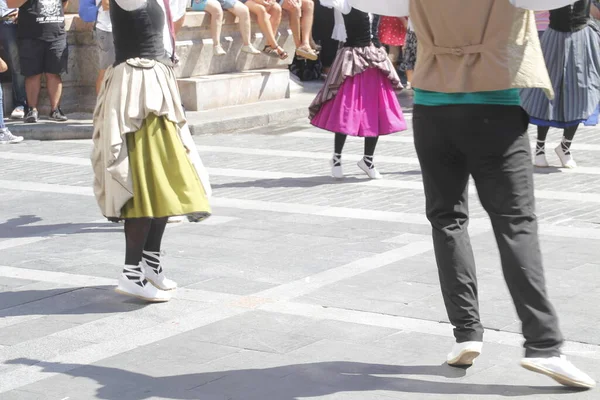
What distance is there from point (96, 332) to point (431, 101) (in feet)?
6.61

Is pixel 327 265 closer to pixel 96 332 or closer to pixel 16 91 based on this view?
pixel 96 332

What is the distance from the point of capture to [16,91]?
14367mm

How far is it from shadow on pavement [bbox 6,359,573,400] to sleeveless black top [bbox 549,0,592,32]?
19.8 ft

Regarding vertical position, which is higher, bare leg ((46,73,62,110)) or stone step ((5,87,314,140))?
bare leg ((46,73,62,110))

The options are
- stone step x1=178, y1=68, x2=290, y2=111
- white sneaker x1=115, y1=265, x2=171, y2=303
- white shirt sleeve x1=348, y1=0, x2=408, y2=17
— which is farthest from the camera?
stone step x1=178, y1=68, x2=290, y2=111

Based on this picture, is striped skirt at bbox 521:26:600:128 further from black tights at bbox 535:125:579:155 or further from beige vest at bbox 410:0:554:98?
beige vest at bbox 410:0:554:98

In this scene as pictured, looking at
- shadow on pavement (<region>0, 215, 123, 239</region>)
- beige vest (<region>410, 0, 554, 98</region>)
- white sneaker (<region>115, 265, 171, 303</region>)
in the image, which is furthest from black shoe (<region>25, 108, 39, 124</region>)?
beige vest (<region>410, 0, 554, 98</region>)

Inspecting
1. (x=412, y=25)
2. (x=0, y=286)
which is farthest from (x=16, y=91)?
(x=412, y=25)

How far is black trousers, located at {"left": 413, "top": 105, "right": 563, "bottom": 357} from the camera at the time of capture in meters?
4.45

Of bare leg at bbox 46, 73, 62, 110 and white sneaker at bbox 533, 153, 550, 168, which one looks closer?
white sneaker at bbox 533, 153, 550, 168

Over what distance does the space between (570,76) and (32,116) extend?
22.3 feet

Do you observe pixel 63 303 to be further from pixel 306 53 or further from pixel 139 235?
pixel 306 53

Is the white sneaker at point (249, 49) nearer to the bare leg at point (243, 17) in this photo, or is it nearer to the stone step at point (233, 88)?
the bare leg at point (243, 17)

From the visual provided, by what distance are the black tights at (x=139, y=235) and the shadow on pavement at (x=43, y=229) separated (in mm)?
1830
